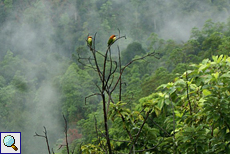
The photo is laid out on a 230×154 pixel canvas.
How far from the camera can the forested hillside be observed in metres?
1.45

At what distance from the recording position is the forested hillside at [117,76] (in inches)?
56.9

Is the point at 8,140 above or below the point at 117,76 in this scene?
below

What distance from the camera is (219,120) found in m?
1.42

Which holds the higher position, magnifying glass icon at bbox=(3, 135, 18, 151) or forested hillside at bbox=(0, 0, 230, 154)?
forested hillside at bbox=(0, 0, 230, 154)

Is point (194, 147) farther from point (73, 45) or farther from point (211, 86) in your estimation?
point (73, 45)

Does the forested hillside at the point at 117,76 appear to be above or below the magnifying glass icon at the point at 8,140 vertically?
above

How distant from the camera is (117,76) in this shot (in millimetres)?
26812

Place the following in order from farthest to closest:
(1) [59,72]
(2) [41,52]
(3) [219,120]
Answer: (2) [41,52]
(1) [59,72]
(3) [219,120]

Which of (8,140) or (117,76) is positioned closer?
(8,140)

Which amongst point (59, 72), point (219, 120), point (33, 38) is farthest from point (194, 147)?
point (33, 38)

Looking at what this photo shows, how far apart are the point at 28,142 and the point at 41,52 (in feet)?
55.6

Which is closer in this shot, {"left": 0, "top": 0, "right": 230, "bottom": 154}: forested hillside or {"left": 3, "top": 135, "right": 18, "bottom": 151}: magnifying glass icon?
{"left": 0, "top": 0, "right": 230, "bottom": 154}: forested hillside

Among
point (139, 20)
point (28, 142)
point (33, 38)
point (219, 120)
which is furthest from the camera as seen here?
point (139, 20)

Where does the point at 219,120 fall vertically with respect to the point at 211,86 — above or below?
below
